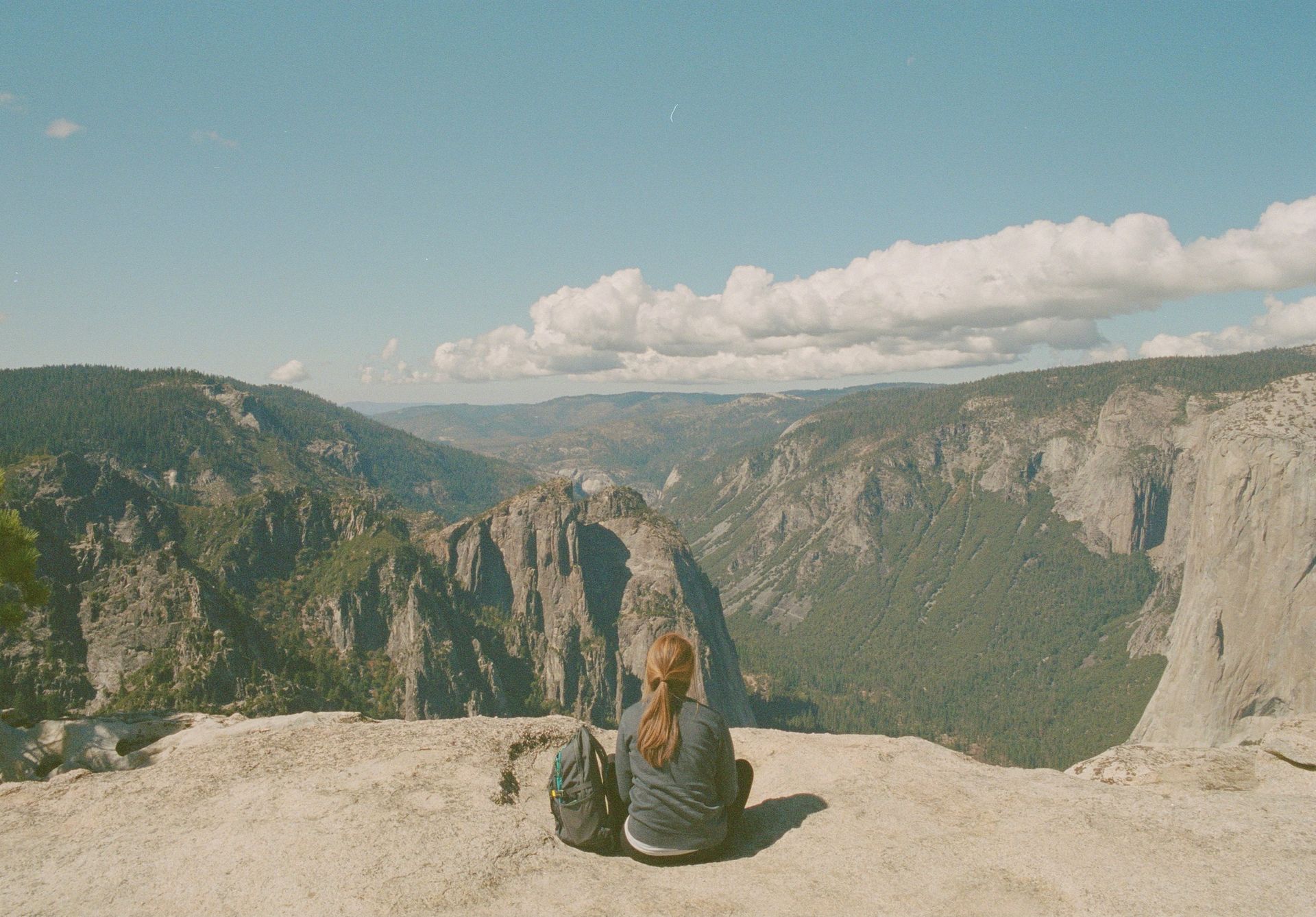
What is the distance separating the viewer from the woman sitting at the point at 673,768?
949 cm

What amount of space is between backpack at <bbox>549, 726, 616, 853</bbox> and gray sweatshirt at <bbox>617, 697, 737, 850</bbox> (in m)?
0.50

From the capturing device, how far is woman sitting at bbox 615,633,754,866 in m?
9.49

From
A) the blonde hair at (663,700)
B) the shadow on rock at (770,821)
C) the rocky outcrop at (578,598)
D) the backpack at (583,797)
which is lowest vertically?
the rocky outcrop at (578,598)

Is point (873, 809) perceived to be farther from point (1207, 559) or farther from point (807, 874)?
point (1207, 559)

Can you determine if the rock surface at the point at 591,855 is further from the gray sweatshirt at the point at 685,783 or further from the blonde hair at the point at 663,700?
the blonde hair at the point at 663,700

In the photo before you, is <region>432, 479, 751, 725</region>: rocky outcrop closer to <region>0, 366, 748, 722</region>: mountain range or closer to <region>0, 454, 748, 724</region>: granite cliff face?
<region>0, 454, 748, 724</region>: granite cliff face

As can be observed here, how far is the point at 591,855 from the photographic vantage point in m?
10.4

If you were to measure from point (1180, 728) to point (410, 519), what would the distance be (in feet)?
383

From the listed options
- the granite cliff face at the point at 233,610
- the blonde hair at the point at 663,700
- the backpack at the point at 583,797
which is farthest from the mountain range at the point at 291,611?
the blonde hair at the point at 663,700

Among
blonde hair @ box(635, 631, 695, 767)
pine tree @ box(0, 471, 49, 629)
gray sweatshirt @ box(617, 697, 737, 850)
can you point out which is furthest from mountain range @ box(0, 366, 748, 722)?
blonde hair @ box(635, 631, 695, 767)

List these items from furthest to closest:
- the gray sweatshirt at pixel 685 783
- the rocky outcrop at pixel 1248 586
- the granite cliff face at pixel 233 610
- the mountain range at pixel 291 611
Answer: the rocky outcrop at pixel 1248 586, the mountain range at pixel 291 611, the granite cliff face at pixel 233 610, the gray sweatshirt at pixel 685 783

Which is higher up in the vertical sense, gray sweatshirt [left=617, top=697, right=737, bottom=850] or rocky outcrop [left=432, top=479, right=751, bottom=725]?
gray sweatshirt [left=617, top=697, right=737, bottom=850]

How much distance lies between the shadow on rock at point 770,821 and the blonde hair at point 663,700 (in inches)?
85.5

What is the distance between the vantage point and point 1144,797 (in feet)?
37.8
